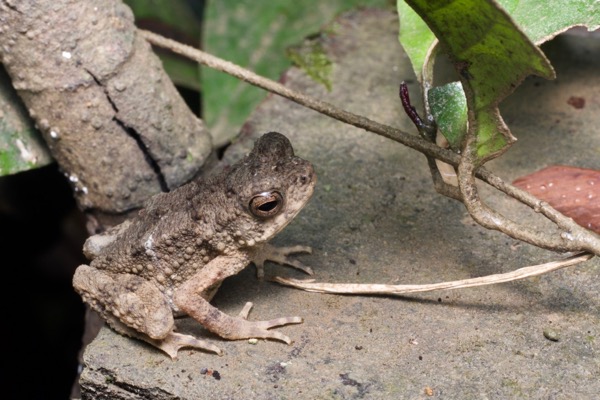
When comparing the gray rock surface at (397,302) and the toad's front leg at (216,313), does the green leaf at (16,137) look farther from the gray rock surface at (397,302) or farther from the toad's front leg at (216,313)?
the toad's front leg at (216,313)

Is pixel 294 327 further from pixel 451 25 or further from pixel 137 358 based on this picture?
pixel 451 25

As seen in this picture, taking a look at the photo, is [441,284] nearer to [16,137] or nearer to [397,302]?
[397,302]

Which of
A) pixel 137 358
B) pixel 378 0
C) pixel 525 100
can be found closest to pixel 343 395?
pixel 137 358

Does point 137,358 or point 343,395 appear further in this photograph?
point 137,358

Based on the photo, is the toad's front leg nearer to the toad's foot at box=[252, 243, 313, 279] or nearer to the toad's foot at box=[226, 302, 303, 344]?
the toad's foot at box=[226, 302, 303, 344]

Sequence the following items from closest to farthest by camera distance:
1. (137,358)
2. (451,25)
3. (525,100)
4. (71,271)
A: 1. (451,25)
2. (137,358)
3. (525,100)
4. (71,271)

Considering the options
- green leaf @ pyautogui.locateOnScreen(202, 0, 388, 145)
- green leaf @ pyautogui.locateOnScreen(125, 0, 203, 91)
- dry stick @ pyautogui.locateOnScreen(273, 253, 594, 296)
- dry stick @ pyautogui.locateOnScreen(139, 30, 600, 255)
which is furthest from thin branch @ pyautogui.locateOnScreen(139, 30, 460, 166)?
green leaf @ pyautogui.locateOnScreen(125, 0, 203, 91)
